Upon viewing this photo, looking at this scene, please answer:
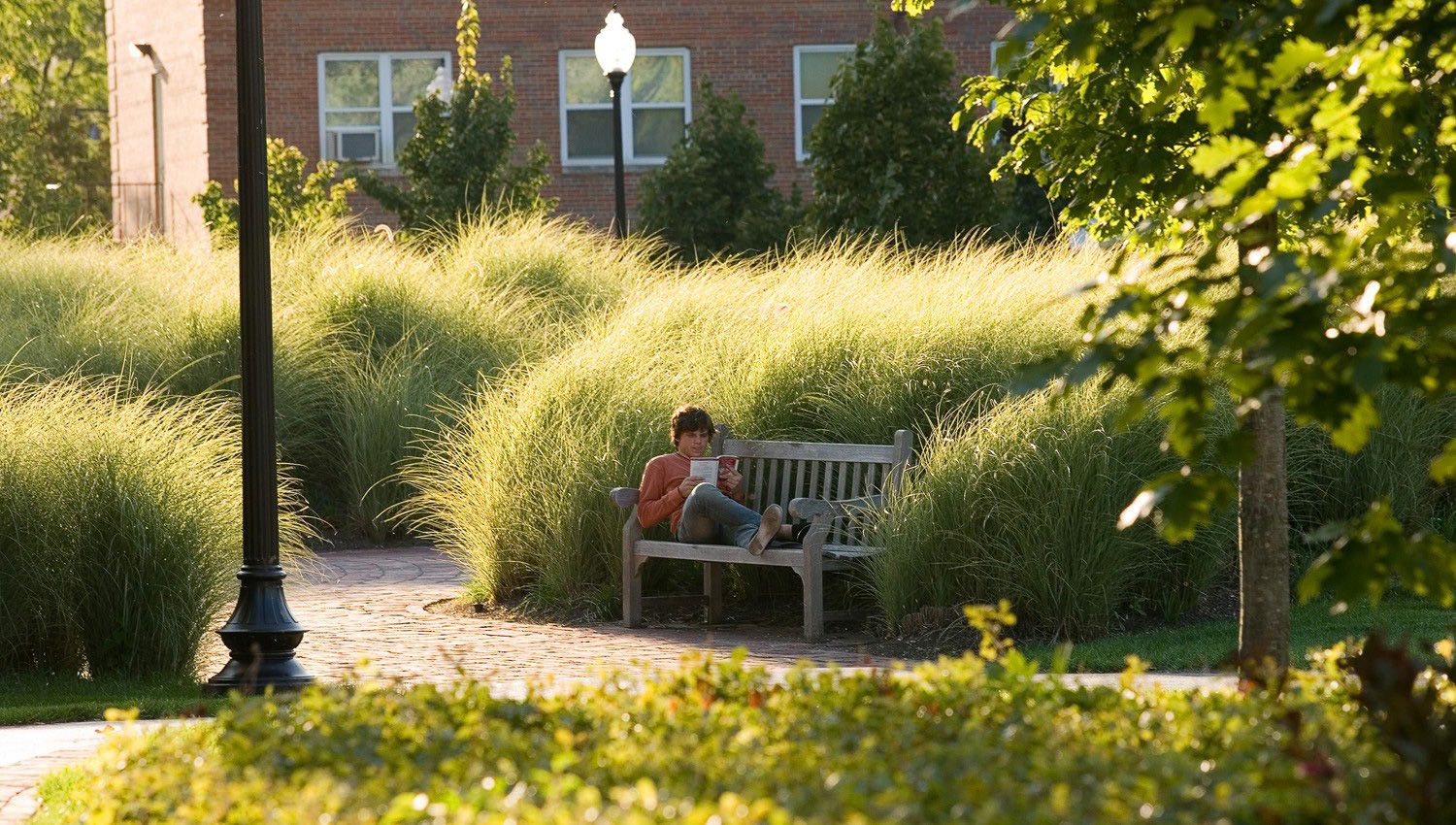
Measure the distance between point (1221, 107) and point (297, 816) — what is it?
2032 mm

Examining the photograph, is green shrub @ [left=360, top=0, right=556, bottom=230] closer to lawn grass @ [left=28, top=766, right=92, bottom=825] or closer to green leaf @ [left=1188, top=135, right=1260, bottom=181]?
lawn grass @ [left=28, top=766, right=92, bottom=825]

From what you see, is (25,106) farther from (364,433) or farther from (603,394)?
(603,394)

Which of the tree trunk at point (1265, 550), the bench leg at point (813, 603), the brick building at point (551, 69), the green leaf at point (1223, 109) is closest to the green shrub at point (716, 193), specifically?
the brick building at point (551, 69)

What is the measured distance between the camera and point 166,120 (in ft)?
89.4

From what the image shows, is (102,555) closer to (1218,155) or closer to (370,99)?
(1218,155)

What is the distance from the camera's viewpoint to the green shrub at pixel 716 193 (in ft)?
72.4

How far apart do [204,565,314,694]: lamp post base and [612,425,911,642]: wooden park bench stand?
2.44m

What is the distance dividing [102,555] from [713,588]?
10.1 feet

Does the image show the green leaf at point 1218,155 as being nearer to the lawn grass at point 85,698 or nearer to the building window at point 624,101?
the lawn grass at point 85,698

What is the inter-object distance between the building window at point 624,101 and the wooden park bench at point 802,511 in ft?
57.5

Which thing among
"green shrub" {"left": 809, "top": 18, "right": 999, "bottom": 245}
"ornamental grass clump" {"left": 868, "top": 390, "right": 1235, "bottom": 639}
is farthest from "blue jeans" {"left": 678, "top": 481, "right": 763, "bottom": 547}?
"green shrub" {"left": 809, "top": 18, "right": 999, "bottom": 245}

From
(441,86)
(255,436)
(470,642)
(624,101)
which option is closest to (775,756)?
(255,436)

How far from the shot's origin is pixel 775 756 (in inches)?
140

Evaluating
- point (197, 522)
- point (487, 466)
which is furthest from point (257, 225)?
point (487, 466)
